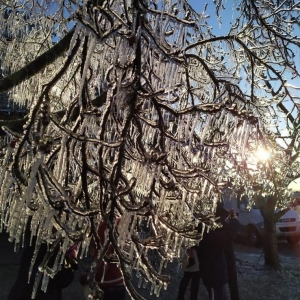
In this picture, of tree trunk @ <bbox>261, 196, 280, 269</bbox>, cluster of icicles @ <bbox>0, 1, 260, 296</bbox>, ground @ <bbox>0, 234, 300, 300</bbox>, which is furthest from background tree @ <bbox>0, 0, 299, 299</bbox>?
tree trunk @ <bbox>261, 196, 280, 269</bbox>

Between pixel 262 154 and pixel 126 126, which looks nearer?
pixel 126 126

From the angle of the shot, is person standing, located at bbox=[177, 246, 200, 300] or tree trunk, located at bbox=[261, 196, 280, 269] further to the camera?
tree trunk, located at bbox=[261, 196, 280, 269]

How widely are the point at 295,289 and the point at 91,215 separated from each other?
6.58 metres

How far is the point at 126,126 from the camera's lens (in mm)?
1776

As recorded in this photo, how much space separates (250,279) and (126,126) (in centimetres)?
684

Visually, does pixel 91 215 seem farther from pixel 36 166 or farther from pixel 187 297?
pixel 187 297

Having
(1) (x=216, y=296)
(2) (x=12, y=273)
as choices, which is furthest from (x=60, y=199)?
(2) (x=12, y=273)

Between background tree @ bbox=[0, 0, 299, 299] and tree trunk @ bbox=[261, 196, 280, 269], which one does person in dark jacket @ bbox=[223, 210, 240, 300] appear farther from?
tree trunk @ bbox=[261, 196, 280, 269]

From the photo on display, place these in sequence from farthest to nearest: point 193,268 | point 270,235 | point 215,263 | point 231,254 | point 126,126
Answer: point 270,235 < point 231,254 < point 193,268 < point 215,263 < point 126,126

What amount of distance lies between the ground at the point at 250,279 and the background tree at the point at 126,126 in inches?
113

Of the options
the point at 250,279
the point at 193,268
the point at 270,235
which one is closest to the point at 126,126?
the point at 193,268

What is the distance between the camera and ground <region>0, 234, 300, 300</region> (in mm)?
6363

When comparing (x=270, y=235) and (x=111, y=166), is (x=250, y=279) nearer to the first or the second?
(x=270, y=235)

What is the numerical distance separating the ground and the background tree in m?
2.86
